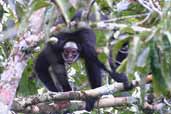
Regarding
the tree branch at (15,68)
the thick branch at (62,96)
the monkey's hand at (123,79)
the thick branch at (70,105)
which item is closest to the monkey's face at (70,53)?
the monkey's hand at (123,79)

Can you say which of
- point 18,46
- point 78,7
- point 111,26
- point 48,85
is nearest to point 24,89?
point 48,85

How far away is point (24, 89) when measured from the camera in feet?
9.21

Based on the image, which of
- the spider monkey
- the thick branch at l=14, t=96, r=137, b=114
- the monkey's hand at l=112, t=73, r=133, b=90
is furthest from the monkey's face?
the thick branch at l=14, t=96, r=137, b=114

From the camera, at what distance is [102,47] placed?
1423 millimetres

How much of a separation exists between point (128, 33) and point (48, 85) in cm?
206

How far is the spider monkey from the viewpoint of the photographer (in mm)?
3189

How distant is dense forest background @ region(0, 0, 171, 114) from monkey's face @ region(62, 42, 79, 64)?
10 centimetres

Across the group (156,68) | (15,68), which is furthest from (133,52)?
(15,68)

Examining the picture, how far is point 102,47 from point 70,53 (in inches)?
71.0

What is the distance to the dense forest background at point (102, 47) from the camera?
1226 mm

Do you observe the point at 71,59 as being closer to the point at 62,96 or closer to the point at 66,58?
the point at 66,58

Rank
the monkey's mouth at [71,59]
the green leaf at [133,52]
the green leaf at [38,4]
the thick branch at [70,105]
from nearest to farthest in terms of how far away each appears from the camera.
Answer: the green leaf at [133,52] → the green leaf at [38,4] → the thick branch at [70,105] → the monkey's mouth at [71,59]

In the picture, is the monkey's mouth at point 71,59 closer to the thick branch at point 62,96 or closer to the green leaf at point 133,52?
the thick branch at point 62,96

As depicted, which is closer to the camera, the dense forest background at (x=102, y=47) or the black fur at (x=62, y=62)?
the dense forest background at (x=102, y=47)
